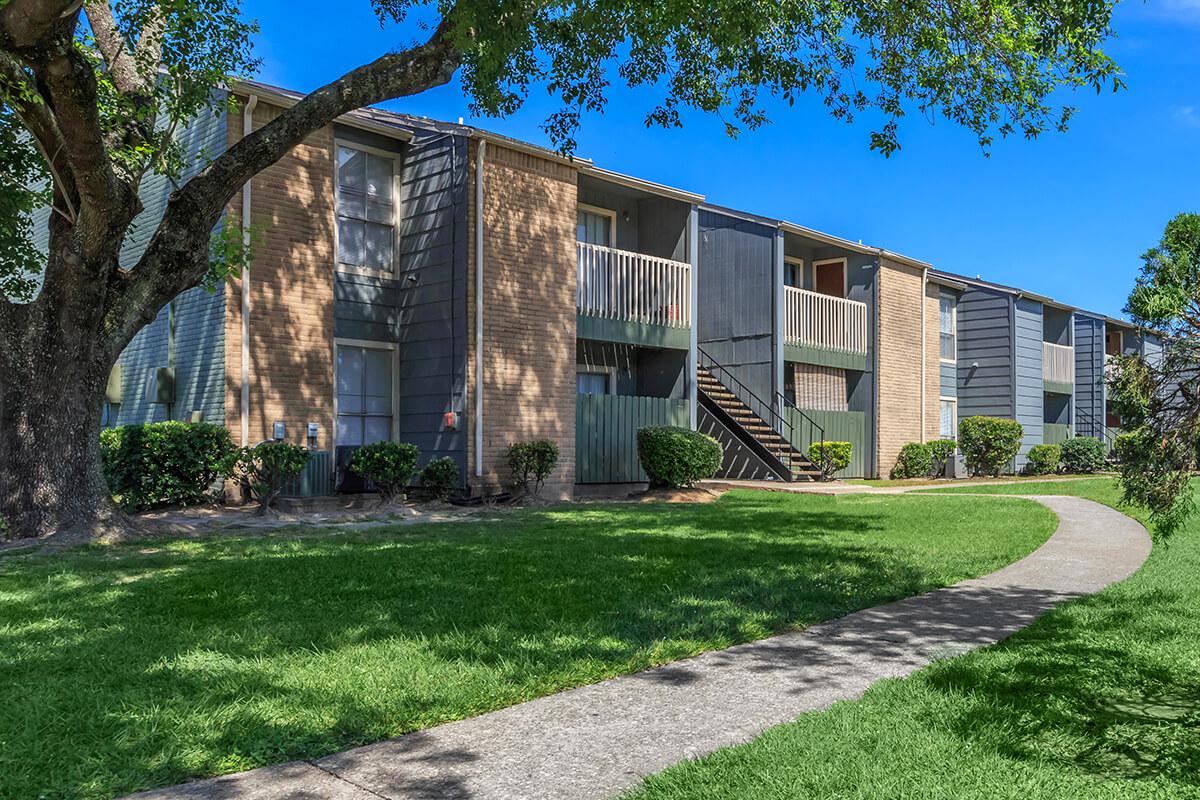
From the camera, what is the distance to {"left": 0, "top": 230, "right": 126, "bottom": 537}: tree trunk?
32.2 ft

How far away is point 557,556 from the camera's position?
878 cm

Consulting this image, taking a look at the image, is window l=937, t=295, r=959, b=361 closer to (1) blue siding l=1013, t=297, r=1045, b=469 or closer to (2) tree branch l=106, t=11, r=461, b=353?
(1) blue siding l=1013, t=297, r=1045, b=469

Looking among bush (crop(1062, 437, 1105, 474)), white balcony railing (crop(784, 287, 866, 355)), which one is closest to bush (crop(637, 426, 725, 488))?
white balcony railing (crop(784, 287, 866, 355))

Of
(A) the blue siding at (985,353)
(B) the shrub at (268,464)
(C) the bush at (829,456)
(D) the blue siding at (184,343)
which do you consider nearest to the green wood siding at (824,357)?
(C) the bush at (829,456)

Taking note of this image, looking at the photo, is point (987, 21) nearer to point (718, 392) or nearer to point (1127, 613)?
point (1127, 613)

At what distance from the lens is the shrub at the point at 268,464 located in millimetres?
12328

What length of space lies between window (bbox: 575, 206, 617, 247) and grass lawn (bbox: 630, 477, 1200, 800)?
47.9 feet

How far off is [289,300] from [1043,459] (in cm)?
2271

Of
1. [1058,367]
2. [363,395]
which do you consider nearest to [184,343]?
[363,395]

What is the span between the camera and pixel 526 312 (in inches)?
612

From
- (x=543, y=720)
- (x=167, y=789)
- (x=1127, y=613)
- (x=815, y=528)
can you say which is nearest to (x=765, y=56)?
(x=815, y=528)

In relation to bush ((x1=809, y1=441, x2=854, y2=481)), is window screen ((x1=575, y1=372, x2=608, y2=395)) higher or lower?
higher

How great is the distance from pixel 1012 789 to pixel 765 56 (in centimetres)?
977

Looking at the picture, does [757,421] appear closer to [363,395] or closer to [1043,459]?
[363,395]
